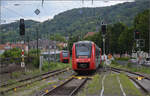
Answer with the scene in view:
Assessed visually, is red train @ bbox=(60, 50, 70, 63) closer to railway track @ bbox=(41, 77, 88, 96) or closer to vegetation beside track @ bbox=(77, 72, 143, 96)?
railway track @ bbox=(41, 77, 88, 96)

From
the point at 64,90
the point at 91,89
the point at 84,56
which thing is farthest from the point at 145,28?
the point at 91,89

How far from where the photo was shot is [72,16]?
168 m

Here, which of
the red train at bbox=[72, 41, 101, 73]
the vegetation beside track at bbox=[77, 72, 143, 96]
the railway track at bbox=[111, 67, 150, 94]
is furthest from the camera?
the red train at bbox=[72, 41, 101, 73]

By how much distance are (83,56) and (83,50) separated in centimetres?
62

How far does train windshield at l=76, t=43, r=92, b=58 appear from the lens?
26.6m

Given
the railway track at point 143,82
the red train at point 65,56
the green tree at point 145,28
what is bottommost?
the railway track at point 143,82

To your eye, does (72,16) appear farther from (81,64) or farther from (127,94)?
(127,94)

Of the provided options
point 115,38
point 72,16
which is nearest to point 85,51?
point 115,38

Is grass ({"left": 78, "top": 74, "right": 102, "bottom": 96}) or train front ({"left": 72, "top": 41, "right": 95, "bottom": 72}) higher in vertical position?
train front ({"left": 72, "top": 41, "right": 95, "bottom": 72})

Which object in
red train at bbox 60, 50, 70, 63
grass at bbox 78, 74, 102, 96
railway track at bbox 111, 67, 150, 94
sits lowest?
→ railway track at bbox 111, 67, 150, 94

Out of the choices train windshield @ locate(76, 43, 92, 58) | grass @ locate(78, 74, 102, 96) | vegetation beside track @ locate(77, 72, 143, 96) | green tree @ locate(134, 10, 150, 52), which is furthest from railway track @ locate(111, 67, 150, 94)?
green tree @ locate(134, 10, 150, 52)

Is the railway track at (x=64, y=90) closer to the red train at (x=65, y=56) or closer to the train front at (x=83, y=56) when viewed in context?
the train front at (x=83, y=56)

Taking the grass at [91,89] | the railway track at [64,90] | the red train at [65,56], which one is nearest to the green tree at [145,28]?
the red train at [65,56]

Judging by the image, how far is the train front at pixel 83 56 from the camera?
1041 inches
